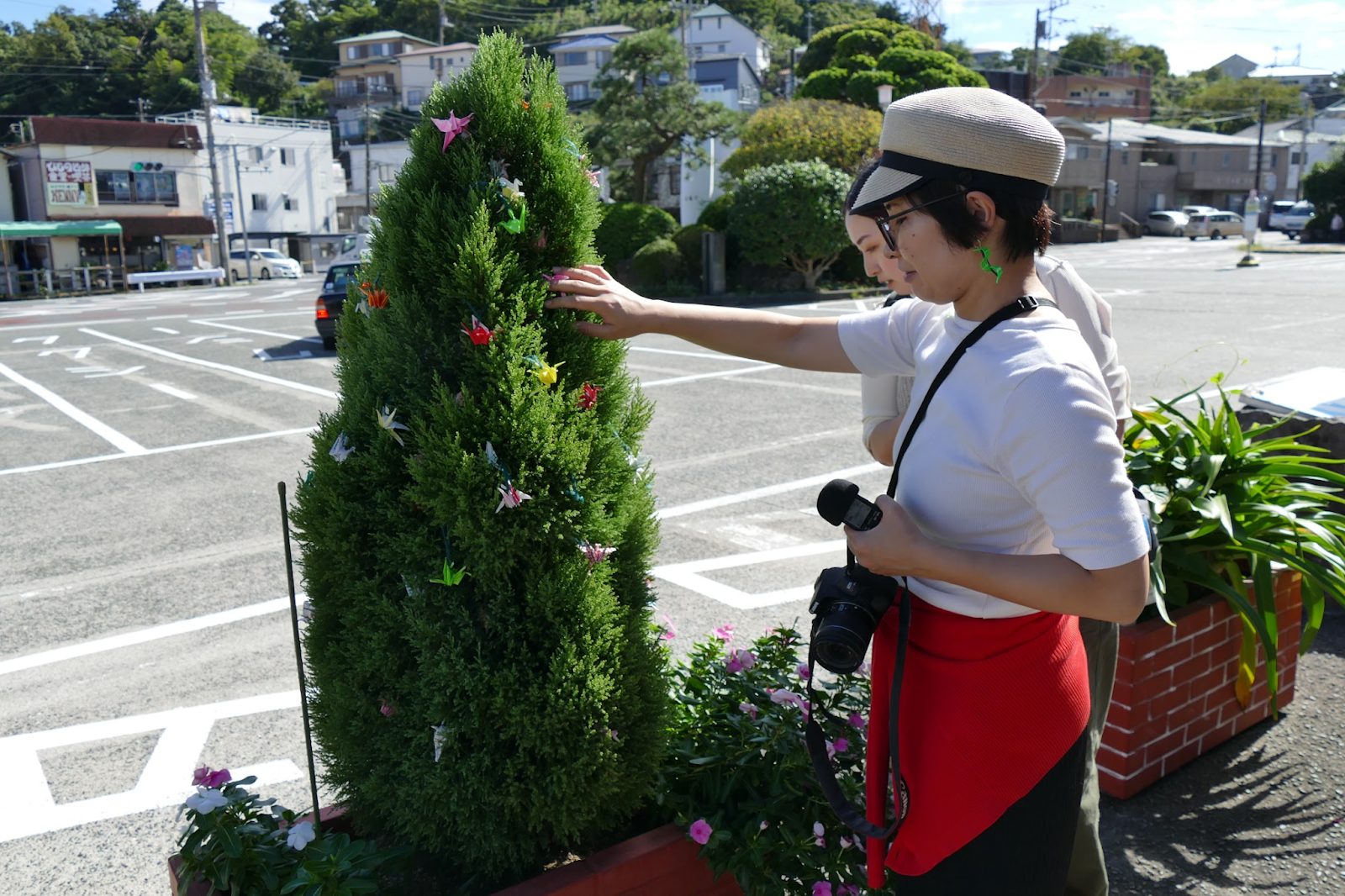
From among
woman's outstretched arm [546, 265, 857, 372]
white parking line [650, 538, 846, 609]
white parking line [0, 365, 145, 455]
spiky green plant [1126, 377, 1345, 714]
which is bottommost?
white parking line [0, 365, 145, 455]

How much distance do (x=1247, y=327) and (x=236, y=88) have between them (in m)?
73.6

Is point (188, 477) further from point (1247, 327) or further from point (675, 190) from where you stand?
point (675, 190)

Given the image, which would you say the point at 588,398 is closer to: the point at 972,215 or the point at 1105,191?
the point at 972,215

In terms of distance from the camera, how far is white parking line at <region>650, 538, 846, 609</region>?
5137 millimetres

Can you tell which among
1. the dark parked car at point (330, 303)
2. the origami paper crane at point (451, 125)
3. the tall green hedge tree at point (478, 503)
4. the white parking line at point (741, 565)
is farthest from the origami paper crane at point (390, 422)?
the dark parked car at point (330, 303)

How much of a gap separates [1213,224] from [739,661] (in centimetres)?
5910

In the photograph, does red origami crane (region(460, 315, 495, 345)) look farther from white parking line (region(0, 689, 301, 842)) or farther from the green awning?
the green awning

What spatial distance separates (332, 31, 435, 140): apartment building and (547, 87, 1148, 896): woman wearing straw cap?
7980 centimetres

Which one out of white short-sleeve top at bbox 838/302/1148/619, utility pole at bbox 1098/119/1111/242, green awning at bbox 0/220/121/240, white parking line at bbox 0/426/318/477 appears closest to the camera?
white short-sleeve top at bbox 838/302/1148/619

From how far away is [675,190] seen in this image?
143 ft

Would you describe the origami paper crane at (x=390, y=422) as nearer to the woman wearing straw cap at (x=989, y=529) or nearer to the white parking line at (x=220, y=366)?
the woman wearing straw cap at (x=989, y=529)

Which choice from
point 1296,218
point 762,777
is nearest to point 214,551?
point 762,777

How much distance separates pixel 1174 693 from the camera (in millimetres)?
3152

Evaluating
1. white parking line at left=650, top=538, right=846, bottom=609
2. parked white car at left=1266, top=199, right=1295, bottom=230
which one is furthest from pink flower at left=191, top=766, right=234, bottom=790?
parked white car at left=1266, top=199, right=1295, bottom=230
